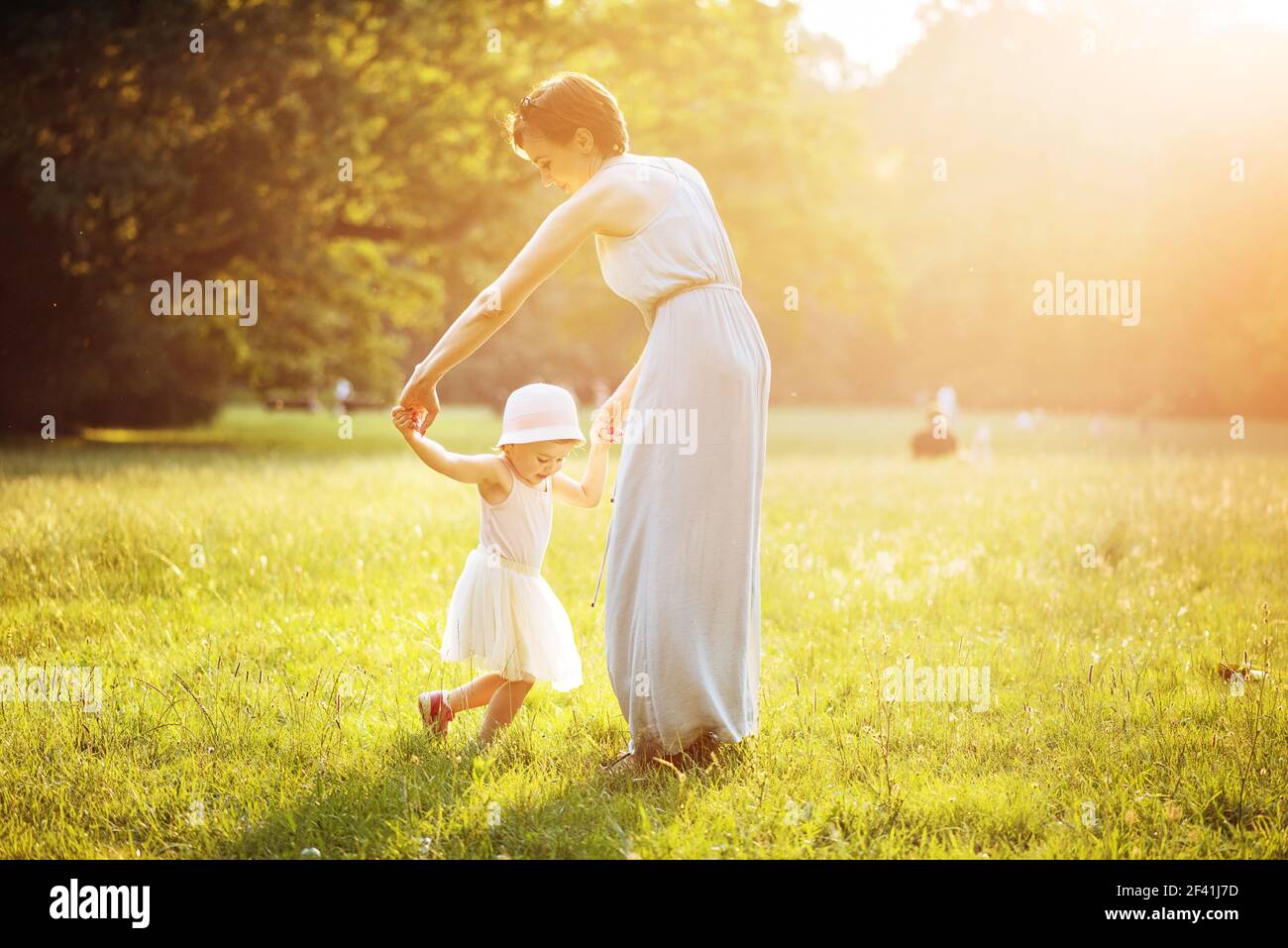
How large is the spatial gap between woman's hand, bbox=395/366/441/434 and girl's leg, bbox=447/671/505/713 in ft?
3.68

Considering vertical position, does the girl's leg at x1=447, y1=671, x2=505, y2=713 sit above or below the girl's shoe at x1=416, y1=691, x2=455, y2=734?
above

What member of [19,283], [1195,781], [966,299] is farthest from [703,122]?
[966,299]

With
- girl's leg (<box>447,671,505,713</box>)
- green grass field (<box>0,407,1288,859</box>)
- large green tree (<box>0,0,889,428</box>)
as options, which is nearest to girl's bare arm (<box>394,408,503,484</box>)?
girl's leg (<box>447,671,505,713</box>)

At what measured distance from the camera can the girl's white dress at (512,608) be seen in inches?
179

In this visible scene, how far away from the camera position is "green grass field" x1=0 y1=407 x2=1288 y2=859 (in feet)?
12.5

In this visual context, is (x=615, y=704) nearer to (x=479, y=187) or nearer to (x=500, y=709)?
(x=500, y=709)

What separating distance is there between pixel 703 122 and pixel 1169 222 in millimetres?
21645

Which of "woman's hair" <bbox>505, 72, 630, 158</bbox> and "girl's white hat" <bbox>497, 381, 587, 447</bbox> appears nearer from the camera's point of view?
"woman's hair" <bbox>505, 72, 630, 158</bbox>

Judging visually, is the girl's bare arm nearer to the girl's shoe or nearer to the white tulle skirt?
the white tulle skirt

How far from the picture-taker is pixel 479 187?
74.9ft

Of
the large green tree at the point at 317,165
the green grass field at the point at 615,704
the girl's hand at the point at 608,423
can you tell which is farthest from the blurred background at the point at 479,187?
the girl's hand at the point at 608,423

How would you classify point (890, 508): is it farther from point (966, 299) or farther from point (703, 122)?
point (966, 299)

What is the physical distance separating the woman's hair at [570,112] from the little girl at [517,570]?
3.14 feet

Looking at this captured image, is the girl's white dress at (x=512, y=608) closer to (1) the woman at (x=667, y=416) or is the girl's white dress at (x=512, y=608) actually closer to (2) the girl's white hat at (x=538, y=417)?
(2) the girl's white hat at (x=538, y=417)
